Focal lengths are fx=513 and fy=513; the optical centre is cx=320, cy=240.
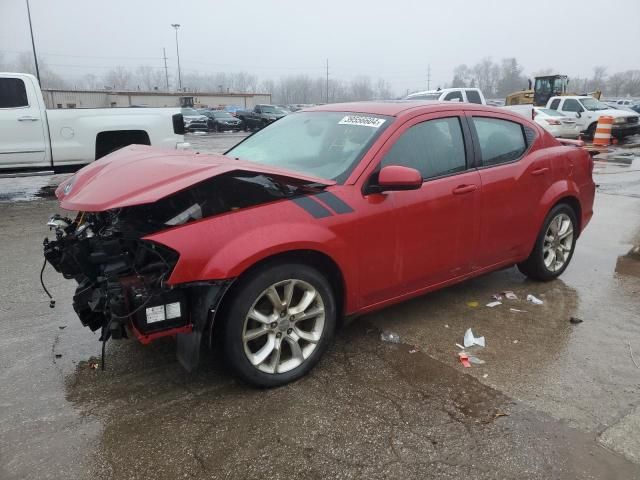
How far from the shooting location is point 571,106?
850 inches

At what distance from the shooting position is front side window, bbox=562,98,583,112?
2144 cm

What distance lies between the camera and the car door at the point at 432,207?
11.4 feet

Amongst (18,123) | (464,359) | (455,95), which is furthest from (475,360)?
(455,95)

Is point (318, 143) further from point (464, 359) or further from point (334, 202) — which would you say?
point (464, 359)

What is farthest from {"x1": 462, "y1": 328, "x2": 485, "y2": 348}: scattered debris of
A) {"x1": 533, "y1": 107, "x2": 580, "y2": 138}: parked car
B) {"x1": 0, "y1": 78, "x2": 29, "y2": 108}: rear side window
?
{"x1": 533, "y1": 107, "x2": 580, "y2": 138}: parked car

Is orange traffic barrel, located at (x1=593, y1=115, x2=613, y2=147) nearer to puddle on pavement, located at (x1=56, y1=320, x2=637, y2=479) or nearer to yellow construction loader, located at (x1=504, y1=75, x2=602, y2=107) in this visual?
yellow construction loader, located at (x1=504, y1=75, x2=602, y2=107)

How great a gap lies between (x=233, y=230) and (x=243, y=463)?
117 cm

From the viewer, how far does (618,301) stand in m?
4.53

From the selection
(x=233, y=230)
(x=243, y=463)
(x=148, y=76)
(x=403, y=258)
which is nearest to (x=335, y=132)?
(x=403, y=258)

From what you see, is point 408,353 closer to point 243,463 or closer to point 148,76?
point 243,463

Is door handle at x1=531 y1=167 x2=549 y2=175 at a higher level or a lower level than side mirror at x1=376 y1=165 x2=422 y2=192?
lower

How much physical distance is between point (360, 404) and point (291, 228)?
108 cm

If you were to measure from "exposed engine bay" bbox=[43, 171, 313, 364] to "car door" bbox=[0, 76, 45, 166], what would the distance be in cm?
689

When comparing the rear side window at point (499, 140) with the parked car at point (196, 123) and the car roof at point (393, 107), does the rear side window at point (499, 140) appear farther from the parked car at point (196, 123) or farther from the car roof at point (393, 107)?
the parked car at point (196, 123)
